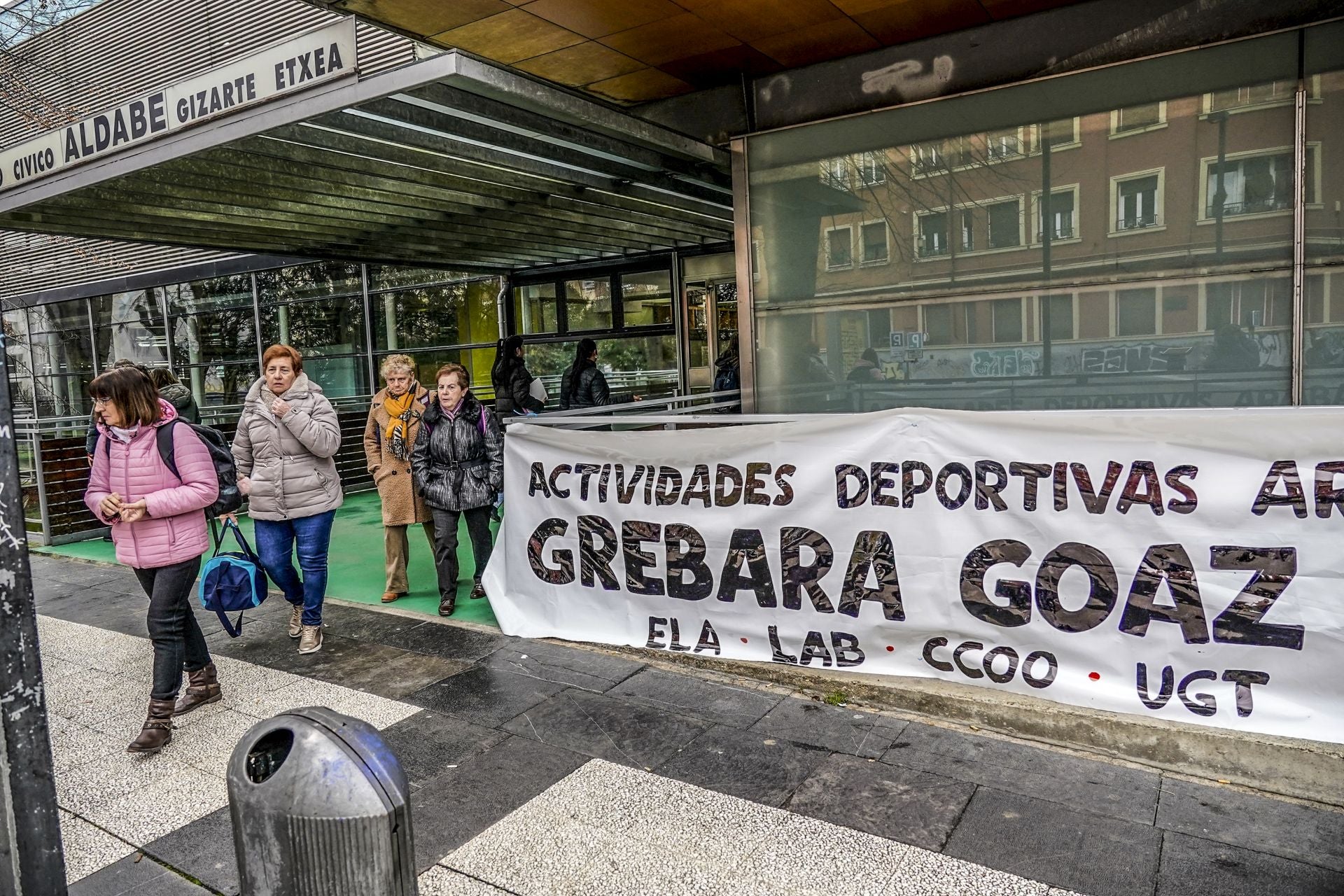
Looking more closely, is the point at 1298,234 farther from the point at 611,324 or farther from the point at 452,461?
the point at 611,324

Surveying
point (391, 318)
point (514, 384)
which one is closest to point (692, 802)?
point (514, 384)

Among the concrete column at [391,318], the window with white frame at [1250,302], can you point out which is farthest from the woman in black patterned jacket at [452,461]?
the concrete column at [391,318]

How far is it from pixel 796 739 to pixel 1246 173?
13.9 feet

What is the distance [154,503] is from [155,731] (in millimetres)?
1126

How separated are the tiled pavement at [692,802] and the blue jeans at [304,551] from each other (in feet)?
2.36

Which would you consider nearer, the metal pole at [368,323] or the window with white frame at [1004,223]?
the window with white frame at [1004,223]

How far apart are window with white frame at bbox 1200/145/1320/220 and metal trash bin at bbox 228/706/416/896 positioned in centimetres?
553

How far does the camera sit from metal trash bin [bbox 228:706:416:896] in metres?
2.15

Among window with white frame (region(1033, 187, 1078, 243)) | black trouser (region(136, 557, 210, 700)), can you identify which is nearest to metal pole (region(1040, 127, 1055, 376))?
window with white frame (region(1033, 187, 1078, 243))

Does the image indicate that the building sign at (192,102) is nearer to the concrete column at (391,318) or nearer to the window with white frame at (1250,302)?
the window with white frame at (1250,302)

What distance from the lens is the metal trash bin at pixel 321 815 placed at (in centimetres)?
215

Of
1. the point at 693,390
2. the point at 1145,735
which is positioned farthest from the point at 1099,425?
the point at 693,390

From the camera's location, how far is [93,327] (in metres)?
20.9

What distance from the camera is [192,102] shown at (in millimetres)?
6387
